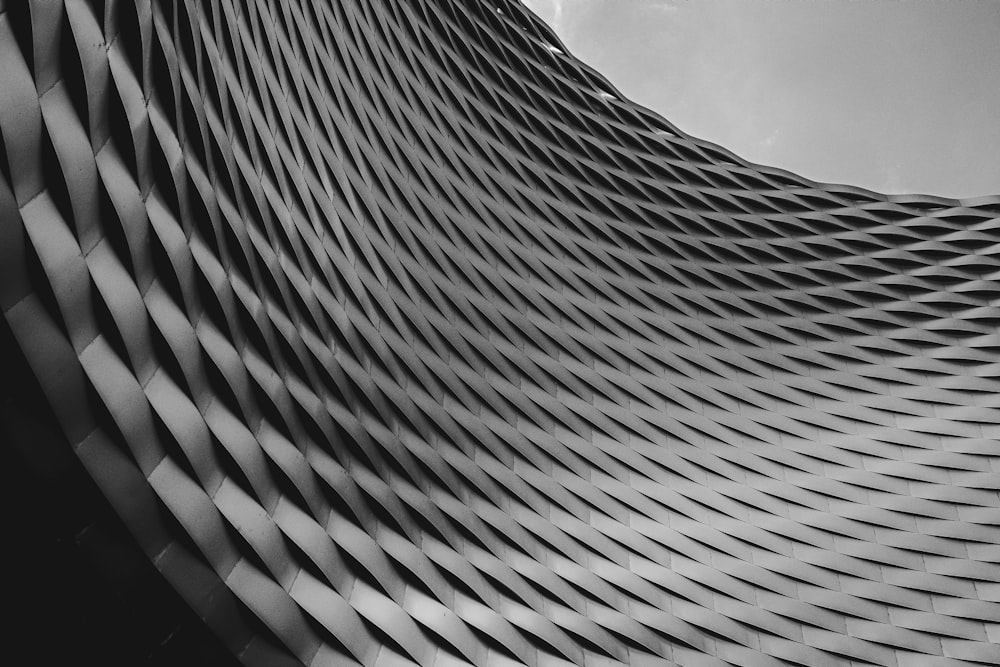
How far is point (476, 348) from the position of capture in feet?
63.0

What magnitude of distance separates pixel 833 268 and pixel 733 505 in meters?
13.2

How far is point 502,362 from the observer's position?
19.8 m

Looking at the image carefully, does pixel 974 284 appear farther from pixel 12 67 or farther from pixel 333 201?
pixel 12 67

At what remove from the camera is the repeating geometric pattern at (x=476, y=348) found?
8336 mm

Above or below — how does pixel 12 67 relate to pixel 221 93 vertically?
below

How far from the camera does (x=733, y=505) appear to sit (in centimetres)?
2189

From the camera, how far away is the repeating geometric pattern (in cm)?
834

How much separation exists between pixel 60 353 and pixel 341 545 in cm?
631

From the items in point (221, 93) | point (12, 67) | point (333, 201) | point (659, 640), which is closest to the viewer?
point (12, 67)

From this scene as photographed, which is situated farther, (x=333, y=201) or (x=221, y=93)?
(x=333, y=201)

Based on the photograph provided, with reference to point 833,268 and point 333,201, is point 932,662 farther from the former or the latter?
point 333,201

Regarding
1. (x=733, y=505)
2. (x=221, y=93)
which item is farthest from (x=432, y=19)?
(x=733, y=505)

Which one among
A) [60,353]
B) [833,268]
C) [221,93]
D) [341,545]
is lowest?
[60,353]

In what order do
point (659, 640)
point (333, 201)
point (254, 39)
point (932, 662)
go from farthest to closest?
point (932, 662), point (659, 640), point (333, 201), point (254, 39)
